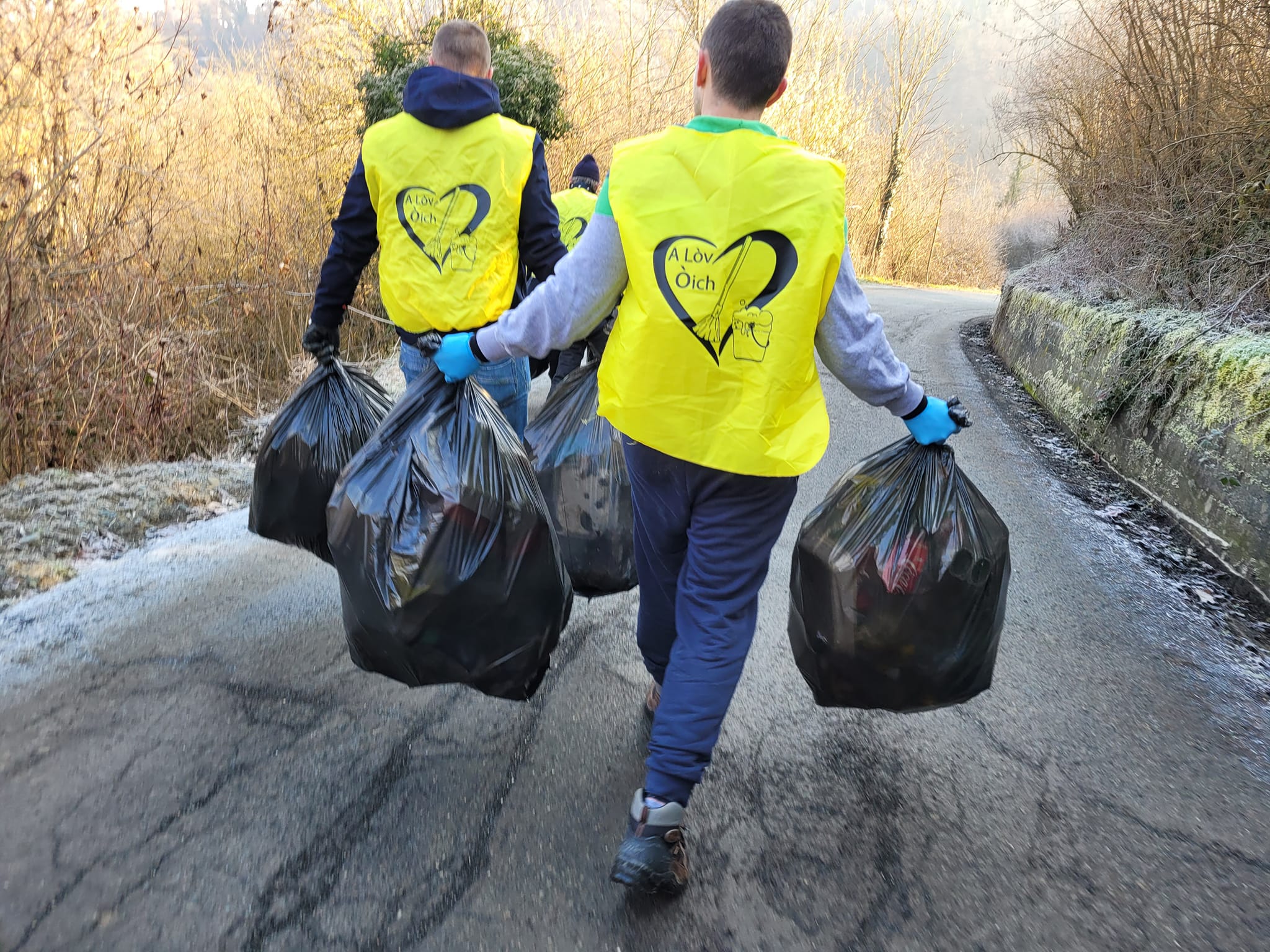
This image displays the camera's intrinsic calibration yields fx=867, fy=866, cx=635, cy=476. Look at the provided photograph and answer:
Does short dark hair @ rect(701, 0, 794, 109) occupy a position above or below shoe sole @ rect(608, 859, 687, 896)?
above

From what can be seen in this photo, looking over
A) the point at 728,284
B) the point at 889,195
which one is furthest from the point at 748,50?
the point at 889,195

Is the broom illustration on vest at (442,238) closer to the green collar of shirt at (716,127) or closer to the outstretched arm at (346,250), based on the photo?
the outstretched arm at (346,250)

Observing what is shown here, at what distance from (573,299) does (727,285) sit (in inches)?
13.3

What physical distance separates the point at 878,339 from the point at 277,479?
1945 mm

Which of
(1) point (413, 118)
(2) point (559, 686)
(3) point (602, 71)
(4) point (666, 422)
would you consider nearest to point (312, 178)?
(3) point (602, 71)

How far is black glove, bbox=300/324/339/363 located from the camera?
9.04 feet

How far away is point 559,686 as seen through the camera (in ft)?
8.94

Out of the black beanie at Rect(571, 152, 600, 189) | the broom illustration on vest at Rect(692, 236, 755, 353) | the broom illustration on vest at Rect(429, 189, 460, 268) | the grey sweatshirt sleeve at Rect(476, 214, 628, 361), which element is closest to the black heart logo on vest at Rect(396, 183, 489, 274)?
the broom illustration on vest at Rect(429, 189, 460, 268)

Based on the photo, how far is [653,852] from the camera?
1.83 metres

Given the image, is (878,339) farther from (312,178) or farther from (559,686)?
(312,178)

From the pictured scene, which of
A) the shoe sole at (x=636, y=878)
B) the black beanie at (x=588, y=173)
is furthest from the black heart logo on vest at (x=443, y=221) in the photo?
the black beanie at (x=588, y=173)

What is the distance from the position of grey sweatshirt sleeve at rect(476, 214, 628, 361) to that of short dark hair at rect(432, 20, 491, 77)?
1259mm

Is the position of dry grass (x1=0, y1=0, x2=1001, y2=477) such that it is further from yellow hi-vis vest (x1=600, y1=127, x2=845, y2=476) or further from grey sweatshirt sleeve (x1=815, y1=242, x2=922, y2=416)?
grey sweatshirt sleeve (x1=815, y1=242, x2=922, y2=416)

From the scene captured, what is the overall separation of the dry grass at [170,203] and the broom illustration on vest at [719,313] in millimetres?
3610
